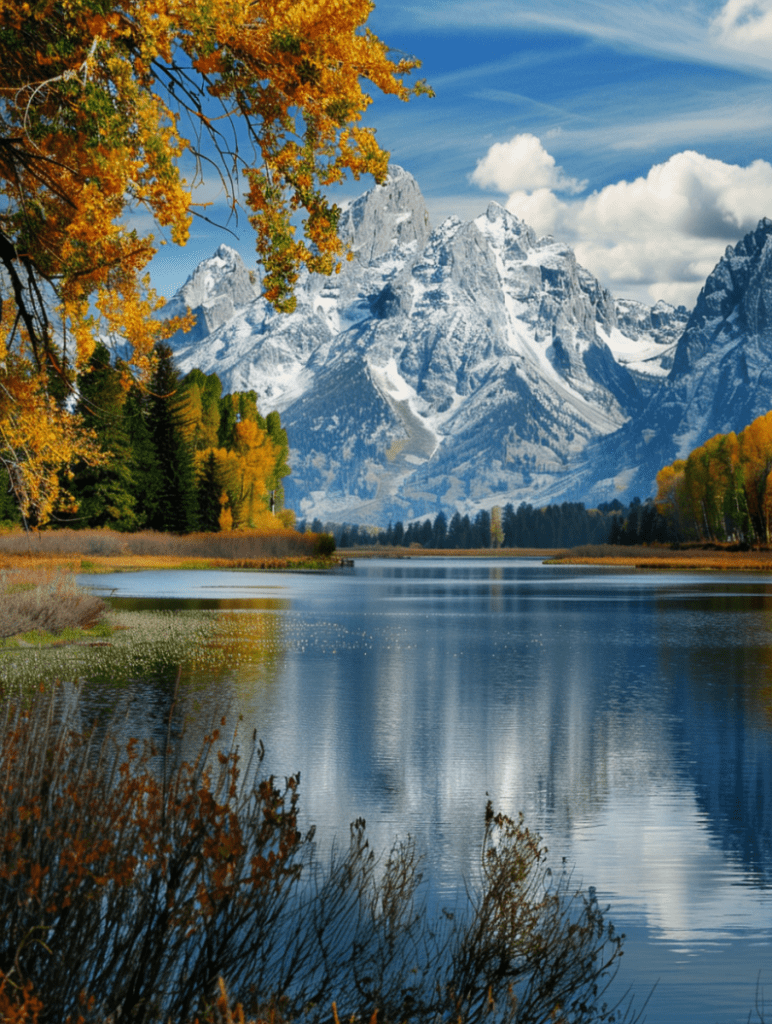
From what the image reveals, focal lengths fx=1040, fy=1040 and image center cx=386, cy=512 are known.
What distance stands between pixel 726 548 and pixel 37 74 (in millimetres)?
106037

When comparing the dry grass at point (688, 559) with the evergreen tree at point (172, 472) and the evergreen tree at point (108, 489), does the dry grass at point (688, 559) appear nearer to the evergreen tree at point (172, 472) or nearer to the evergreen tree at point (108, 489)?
the evergreen tree at point (172, 472)

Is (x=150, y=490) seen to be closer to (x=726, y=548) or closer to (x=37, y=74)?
(x=726, y=548)

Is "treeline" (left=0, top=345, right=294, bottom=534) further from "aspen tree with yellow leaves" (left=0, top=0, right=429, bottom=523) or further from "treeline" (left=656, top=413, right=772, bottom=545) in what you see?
"aspen tree with yellow leaves" (left=0, top=0, right=429, bottom=523)

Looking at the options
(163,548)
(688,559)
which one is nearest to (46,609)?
(163,548)

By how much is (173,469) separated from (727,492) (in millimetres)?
65702

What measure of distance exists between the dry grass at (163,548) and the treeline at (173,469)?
3.03 meters

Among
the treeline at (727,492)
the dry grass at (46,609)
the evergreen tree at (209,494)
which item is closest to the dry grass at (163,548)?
the evergreen tree at (209,494)

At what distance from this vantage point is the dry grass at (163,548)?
60.6m

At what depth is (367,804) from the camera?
34.1 feet

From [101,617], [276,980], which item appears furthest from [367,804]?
[101,617]

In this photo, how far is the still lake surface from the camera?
739cm

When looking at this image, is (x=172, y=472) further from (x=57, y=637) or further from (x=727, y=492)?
(x=727, y=492)

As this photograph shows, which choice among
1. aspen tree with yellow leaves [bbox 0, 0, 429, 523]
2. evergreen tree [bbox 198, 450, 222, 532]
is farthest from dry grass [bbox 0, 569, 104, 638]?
evergreen tree [bbox 198, 450, 222, 532]

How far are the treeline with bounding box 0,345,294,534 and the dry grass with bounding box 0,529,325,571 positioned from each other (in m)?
3.03
